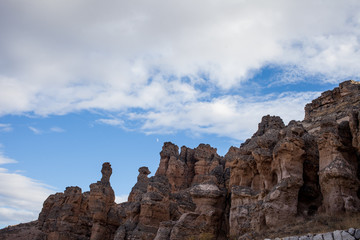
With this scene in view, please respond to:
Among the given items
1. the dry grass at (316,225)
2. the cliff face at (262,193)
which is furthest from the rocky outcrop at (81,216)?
the dry grass at (316,225)

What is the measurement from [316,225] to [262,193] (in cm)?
690

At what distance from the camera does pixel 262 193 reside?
94.0ft

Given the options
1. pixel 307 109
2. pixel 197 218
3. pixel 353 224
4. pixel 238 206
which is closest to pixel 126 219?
pixel 197 218

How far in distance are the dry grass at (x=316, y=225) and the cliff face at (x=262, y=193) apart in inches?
27.9

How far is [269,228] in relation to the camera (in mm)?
25062

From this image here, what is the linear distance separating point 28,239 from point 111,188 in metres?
13.1

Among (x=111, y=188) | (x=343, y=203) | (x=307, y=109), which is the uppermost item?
(x=307, y=109)

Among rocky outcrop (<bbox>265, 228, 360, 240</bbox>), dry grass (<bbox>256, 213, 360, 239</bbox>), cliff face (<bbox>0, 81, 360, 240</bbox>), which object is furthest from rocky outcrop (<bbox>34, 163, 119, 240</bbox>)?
rocky outcrop (<bbox>265, 228, 360, 240</bbox>)

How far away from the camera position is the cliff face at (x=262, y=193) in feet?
82.0

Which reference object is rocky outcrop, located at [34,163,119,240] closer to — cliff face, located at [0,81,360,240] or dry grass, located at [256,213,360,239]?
cliff face, located at [0,81,360,240]

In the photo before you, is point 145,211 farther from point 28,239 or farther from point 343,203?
point 28,239

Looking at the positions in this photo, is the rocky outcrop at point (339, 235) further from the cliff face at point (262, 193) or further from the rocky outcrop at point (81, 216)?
the rocky outcrop at point (81, 216)

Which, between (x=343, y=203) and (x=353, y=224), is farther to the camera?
(x=343, y=203)

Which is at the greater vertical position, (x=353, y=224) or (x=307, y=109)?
(x=307, y=109)
